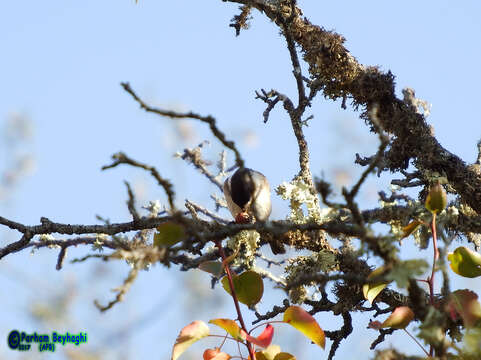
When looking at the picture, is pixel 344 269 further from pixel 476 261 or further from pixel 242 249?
pixel 476 261

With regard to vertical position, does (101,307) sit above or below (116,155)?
below

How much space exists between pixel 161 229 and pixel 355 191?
1.47 ft

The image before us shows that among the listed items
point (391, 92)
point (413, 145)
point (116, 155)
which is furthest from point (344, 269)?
point (116, 155)

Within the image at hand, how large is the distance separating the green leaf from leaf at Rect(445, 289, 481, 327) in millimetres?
202

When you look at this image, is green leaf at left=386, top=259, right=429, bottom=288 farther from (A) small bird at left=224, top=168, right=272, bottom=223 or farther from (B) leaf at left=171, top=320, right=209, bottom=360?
(A) small bird at left=224, top=168, right=272, bottom=223

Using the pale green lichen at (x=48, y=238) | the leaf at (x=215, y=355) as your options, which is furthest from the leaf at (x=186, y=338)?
the pale green lichen at (x=48, y=238)

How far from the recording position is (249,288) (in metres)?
1.27

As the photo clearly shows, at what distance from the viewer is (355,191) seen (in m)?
0.93

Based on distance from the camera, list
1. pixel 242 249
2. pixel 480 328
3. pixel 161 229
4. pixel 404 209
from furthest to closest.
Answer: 1. pixel 242 249
2. pixel 404 209
3. pixel 161 229
4. pixel 480 328

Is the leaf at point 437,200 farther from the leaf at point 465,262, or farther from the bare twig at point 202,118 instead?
the bare twig at point 202,118

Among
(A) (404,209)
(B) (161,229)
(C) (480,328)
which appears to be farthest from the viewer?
(A) (404,209)

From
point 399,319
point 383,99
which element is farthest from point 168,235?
point 383,99

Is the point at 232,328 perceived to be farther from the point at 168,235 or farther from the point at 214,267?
the point at 168,235

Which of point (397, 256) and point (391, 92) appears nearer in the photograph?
point (397, 256)
